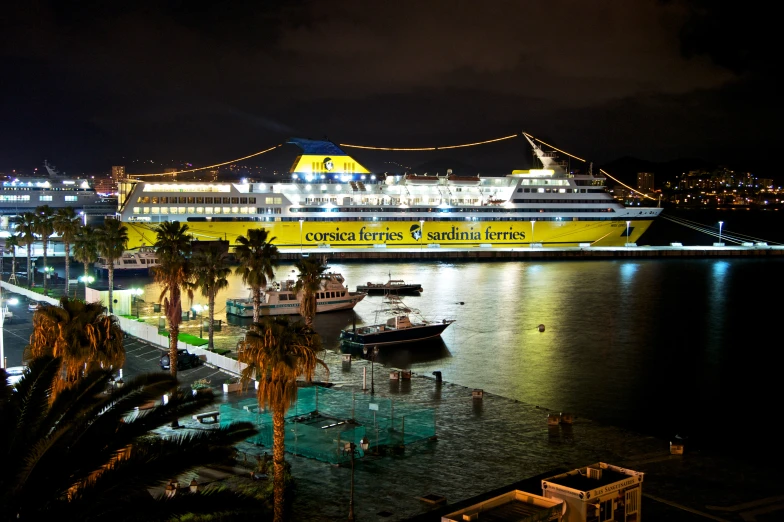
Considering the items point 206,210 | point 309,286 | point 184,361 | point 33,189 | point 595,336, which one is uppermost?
point 33,189

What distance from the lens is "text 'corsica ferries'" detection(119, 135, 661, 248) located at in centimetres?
7450

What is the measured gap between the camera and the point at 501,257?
7675 cm

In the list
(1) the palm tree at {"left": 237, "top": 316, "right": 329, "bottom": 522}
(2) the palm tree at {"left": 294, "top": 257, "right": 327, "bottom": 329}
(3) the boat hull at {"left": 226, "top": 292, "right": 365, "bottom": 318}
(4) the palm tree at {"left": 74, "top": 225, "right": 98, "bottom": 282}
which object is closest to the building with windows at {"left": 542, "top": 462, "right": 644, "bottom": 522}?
(1) the palm tree at {"left": 237, "top": 316, "right": 329, "bottom": 522}

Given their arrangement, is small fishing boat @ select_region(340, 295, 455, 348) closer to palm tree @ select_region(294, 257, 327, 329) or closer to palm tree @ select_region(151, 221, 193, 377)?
palm tree @ select_region(294, 257, 327, 329)

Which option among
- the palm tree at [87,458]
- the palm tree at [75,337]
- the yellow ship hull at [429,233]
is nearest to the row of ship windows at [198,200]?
the yellow ship hull at [429,233]

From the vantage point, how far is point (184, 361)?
26000mm

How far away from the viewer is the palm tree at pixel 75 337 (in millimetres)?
16172

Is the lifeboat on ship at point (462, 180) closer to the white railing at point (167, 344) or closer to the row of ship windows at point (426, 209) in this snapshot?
the row of ship windows at point (426, 209)

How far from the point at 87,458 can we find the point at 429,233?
72.1m

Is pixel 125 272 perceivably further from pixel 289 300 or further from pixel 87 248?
pixel 289 300

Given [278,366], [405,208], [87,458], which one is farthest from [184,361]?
[405,208]

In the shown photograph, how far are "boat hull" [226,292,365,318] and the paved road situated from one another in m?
11.1

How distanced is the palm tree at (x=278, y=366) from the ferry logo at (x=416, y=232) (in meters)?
64.5

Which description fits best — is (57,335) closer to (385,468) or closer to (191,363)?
(385,468)
